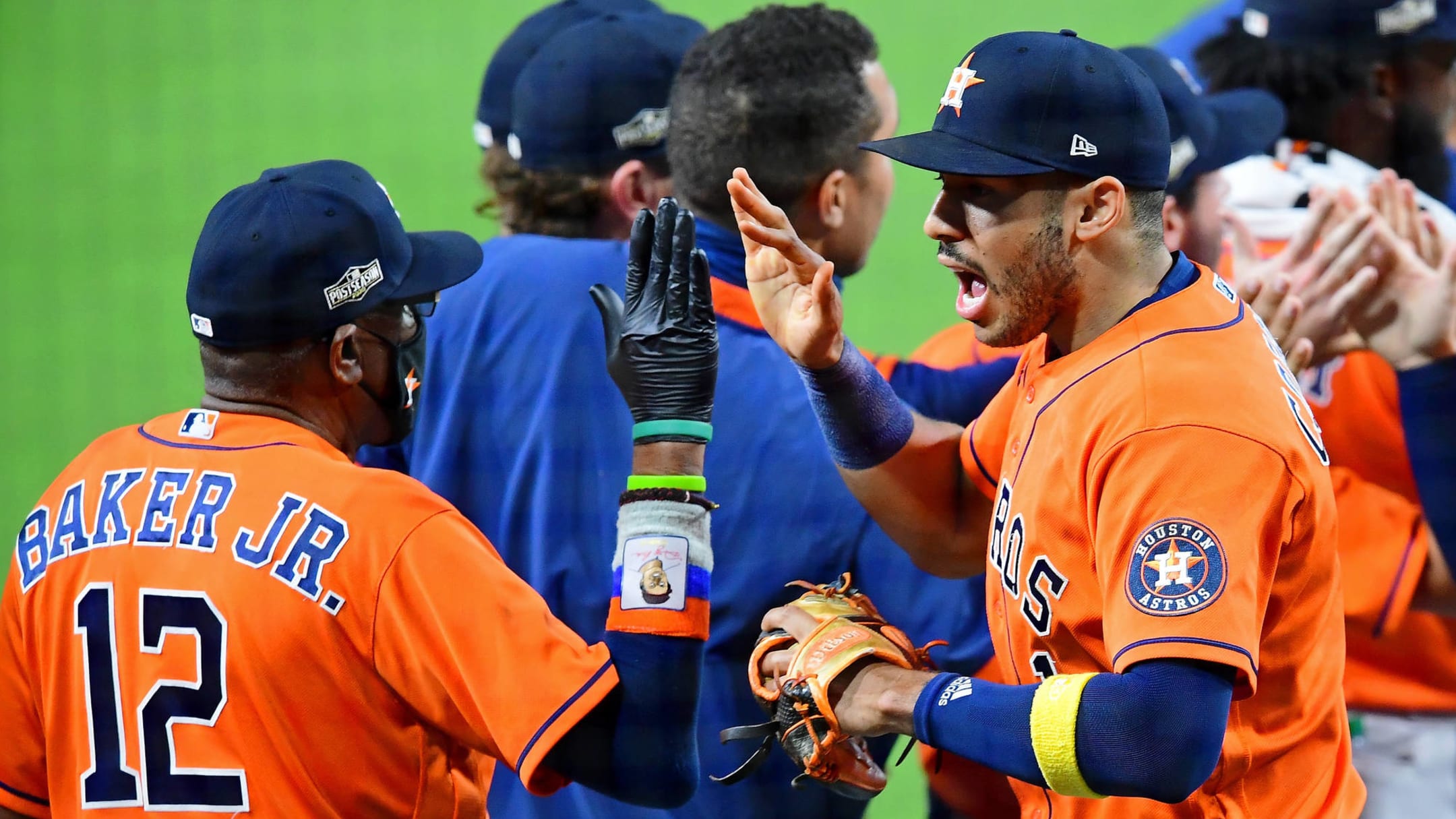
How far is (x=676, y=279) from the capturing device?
7.60 ft

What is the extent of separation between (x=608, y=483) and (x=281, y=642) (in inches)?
38.2

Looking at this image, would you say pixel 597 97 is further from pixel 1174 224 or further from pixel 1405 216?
pixel 1405 216

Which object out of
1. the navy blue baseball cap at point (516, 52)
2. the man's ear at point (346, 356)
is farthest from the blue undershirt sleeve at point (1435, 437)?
the navy blue baseball cap at point (516, 52)

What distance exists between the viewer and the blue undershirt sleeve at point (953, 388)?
3070 mm

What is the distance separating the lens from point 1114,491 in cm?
193

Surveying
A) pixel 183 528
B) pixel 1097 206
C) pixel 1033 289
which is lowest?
pixel 183 528

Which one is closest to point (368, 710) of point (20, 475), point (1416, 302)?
point (1416, 302)

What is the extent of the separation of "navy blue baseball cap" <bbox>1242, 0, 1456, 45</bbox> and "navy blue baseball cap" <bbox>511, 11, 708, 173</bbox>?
151cm

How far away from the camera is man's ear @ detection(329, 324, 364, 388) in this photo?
2.29 m

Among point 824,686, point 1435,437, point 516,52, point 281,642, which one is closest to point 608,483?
point 824,686

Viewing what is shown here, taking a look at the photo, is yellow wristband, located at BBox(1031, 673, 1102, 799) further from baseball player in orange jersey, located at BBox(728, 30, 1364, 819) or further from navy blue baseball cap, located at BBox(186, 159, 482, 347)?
navy blue baseball cap, located at BBox(186, 159, 482, 347)

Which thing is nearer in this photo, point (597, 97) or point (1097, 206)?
point (1097, 206)

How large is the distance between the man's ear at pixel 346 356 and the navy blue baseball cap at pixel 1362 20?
8.37ft

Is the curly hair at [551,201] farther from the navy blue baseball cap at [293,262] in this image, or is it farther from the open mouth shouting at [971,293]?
the open mouth shouting at [971,293]
